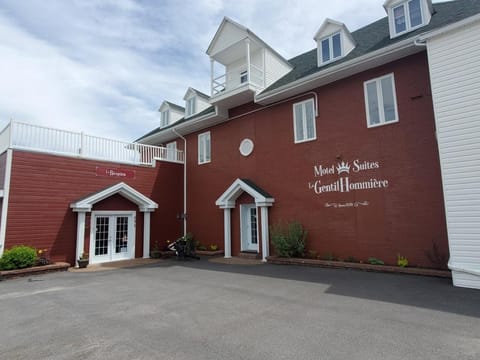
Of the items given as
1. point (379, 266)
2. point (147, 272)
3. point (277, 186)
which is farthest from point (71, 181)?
point (379, 266)

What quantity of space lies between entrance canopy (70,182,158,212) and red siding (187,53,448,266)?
13.1ft

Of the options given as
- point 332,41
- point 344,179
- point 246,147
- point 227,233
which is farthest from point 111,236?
point 332,41

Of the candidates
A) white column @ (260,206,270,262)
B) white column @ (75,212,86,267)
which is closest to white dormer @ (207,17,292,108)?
white column @ (260,206,270,262)

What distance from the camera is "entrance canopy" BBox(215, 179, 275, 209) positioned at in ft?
39.3

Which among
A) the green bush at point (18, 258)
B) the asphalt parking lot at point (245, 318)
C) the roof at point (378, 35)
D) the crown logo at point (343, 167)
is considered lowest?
the asphalt parking lot at point (245, 318)

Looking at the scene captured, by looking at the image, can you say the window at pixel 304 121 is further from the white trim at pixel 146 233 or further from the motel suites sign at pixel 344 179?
the white trim at pixel 146 233

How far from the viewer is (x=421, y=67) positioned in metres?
8.80

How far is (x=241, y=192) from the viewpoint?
13148 millimetres

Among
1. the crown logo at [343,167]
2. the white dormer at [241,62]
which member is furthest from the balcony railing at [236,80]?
the crown logo at [343,167]

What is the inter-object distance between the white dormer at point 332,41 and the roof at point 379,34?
12.4 inches

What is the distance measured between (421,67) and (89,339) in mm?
10681

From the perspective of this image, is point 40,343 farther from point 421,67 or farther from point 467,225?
point 421,67

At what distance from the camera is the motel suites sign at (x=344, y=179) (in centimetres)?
952

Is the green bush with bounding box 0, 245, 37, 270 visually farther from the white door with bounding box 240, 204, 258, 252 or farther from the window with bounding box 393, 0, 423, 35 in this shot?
the window with bounding box 393, 0, 423, 35
